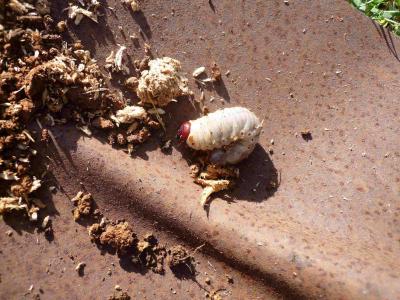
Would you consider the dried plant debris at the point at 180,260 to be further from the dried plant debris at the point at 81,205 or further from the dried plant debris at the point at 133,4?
the dried plant debris at the point at 133,4

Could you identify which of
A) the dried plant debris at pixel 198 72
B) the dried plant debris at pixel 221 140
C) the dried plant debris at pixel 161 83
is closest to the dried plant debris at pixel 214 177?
the dried plant debris at pixel 221 140

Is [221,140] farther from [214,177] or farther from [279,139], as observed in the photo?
[279,139]

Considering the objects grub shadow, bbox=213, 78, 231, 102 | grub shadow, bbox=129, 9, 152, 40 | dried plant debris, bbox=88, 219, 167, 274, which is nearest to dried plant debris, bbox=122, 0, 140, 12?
grub shadow, bbox=129, 9, 152, 40

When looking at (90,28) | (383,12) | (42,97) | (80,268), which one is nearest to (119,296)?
(80,268)

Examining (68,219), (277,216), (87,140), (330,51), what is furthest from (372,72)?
(68,219)

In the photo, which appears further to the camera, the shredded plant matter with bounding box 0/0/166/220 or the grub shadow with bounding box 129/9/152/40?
Answer: the grub shadow with bounding box 129/9/152/40

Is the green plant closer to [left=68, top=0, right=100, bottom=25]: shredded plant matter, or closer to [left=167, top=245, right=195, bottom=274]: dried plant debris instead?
[left=68, top=0, right=100, bottom=25]: shredded plant matter
